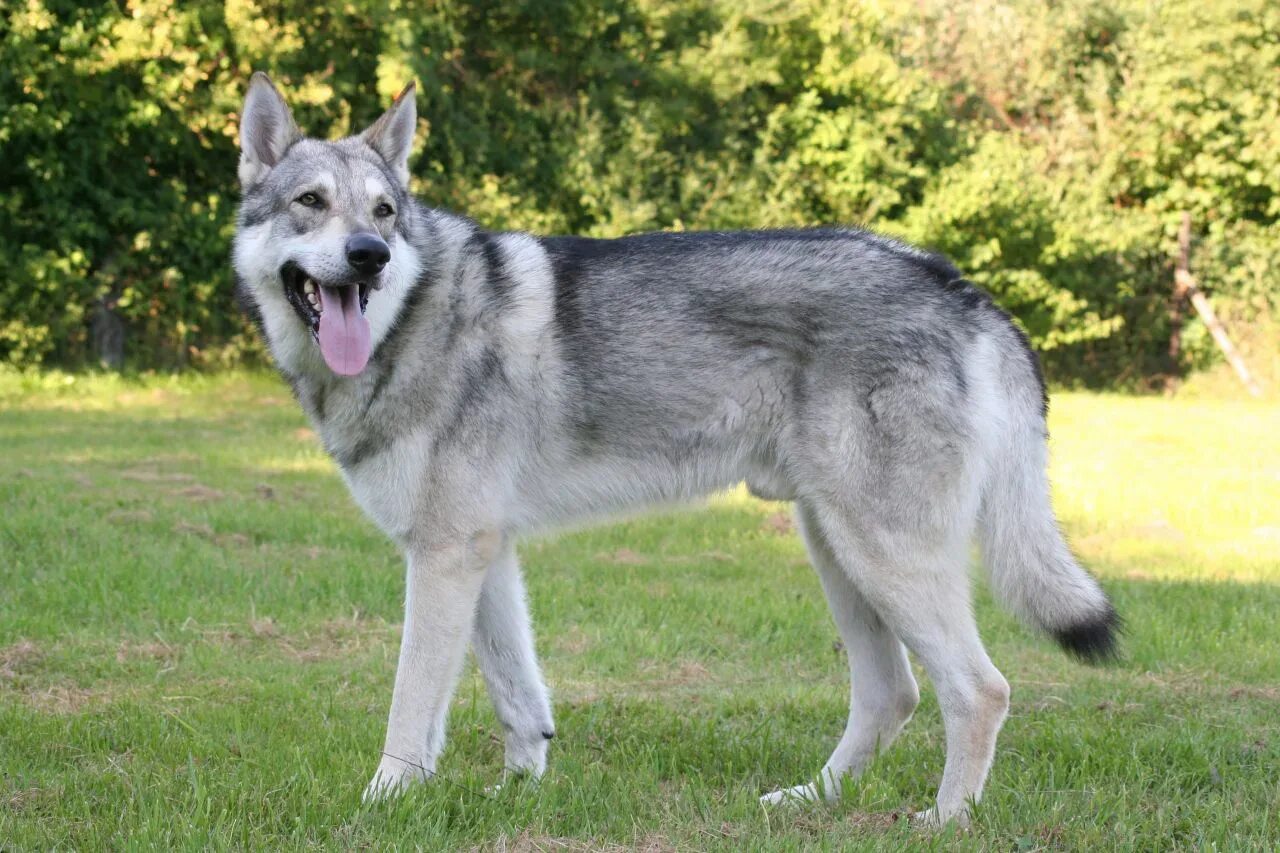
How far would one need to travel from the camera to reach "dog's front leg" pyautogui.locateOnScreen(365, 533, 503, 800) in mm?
3725

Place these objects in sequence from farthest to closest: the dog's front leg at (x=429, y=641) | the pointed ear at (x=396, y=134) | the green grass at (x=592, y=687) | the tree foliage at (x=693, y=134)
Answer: the tree foliage at (x=693, y=134)
the pointed ear at (x=396, y=134)
the dog's front leg at (x=429, y=641)
the green grass at (x=592, y=687)

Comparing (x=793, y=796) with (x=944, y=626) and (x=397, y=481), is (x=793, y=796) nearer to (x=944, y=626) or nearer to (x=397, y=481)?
(x=944, y=626)

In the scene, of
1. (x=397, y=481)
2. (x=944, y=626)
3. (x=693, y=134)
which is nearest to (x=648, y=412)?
(x=397, y=481)

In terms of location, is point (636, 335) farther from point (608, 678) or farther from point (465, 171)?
point (465, 171)

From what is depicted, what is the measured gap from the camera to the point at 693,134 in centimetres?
1798

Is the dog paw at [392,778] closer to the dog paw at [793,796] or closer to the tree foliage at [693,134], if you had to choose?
the dog paw at [793,796]

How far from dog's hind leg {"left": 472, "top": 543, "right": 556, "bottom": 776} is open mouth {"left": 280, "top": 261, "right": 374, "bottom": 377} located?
29.9 inches

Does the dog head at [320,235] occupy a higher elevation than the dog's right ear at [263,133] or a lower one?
lower

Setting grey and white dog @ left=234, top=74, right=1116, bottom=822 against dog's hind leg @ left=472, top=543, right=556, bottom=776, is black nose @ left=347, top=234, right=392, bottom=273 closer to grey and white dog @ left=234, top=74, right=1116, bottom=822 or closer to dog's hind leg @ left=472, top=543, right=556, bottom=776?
grey and white dog @ left=234, top=74, right=1116, bottom=822

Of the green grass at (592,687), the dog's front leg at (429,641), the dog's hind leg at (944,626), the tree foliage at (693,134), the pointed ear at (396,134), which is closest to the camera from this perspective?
the green grass at (592,687)

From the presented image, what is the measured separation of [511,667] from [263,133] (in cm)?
183

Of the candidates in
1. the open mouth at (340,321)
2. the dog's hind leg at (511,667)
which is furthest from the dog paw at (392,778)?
the open mouth at (340,321)

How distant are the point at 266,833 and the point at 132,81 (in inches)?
528

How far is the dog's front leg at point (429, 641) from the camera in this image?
12.2 feet
